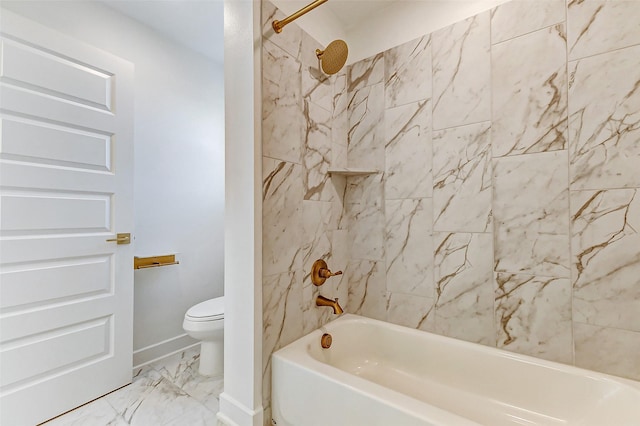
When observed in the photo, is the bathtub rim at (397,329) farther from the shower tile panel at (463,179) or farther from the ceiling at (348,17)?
the ceiling at (348,17)

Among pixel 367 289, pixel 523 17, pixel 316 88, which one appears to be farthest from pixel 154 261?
pixel 523 17

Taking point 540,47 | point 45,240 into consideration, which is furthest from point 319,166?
point 45,240

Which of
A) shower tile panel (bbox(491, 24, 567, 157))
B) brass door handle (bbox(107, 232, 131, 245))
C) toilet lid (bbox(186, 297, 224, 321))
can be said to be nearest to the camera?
shower tile panel (bbox(491, 24, 567, 157))

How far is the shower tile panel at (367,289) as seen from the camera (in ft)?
6.02

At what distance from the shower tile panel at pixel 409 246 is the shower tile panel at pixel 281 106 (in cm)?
73

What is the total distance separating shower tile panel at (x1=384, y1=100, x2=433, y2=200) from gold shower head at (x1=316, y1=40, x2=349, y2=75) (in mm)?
437

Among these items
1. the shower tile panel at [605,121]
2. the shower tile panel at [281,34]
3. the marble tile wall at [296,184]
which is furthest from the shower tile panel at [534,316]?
the shower tile panel at [281,34]

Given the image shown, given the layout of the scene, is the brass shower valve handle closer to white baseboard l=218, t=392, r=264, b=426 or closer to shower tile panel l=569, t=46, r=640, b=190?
white baseboard l=218, t=392, r=264, b=426

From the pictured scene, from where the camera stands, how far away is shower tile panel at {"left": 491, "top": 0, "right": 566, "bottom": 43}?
129 cm

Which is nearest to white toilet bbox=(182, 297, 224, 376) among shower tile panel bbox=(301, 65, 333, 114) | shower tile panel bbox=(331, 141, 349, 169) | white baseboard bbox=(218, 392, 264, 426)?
white baseboard bbox=(218, 392, 264, 426)

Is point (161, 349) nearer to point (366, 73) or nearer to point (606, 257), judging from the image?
point (366, 73)

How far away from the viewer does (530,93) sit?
1.34 m

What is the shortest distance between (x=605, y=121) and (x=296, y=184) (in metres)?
1.41

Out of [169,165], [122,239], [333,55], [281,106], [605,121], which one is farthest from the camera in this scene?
[169,165]
